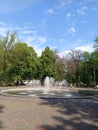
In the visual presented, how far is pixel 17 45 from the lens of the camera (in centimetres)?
5266

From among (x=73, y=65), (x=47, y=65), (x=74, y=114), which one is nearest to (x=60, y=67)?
(x=73, y=65)

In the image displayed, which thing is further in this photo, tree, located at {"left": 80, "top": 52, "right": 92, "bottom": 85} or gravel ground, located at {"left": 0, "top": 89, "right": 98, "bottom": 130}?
tree, located at {"left": 80, "top": 52, "right": 92, "bottom": 85}

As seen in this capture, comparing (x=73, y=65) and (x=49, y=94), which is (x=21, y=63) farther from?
(x=49, y=94)

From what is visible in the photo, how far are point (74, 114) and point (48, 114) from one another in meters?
1.20

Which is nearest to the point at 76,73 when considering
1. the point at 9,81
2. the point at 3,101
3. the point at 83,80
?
the point at 83,80

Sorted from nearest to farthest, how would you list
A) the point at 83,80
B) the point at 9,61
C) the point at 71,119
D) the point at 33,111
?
the point at 71,119
the point at 33,111
the point at 9,61
the point at 83,80

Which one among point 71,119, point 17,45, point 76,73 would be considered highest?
point 17,45

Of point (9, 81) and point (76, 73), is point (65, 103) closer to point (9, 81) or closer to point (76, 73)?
point (9, 81)

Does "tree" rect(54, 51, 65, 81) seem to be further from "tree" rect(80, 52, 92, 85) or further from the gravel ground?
the gravel ground

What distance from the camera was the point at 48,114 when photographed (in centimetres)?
1277

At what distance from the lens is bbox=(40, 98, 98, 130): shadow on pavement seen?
11102 millimetres

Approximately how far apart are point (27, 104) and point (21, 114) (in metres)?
2.13

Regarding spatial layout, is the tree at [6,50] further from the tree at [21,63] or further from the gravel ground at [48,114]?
the gravel ground at [48,114]

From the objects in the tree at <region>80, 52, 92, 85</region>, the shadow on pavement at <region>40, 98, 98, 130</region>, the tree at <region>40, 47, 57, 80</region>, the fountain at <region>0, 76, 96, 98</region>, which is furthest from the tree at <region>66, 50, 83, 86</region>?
the shadow on pavement at <region>40, 98, 98, 130</region>
